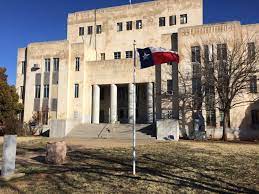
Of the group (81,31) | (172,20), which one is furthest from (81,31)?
(172,20)

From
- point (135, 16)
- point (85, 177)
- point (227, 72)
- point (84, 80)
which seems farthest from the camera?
point (135, 16)

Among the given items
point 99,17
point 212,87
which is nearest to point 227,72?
point 212,87

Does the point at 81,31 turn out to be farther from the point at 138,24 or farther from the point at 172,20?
the point at 172,20

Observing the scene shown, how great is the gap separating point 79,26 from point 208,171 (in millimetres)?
43618

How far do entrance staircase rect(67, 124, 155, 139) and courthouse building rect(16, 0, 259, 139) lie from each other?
2.52 m

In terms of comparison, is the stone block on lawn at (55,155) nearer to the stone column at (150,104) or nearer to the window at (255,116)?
the window at (255,116)

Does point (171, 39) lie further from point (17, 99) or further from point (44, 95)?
point (17, 99)

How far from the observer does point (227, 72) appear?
112ft

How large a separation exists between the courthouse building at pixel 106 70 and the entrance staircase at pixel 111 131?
Answer: 2.52m

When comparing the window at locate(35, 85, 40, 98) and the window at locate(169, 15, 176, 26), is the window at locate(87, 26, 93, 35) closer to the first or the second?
the window at locate(35, 85, 40, 98)

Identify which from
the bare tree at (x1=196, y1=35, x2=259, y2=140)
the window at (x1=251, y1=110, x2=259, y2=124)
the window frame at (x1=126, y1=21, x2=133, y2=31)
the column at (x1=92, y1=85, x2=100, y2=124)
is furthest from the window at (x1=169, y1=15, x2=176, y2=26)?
the window at (x1=251, y1=110, x2=259, y2=124)

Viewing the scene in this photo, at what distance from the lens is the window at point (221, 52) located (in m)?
36.7

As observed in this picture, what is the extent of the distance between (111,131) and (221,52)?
1580 centimetres

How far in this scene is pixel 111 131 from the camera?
3797 cm
